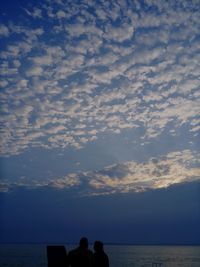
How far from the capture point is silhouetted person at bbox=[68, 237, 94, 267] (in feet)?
25.3

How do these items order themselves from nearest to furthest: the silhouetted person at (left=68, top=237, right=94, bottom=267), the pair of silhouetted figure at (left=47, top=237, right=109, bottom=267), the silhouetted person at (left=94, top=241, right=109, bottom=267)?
1. the pair of silhouetted figure at (left=47, top=237, right=109, bottom=267)
2. the silhouetted person at (left=68, top=237, right=94, bottom=267)
3. the silhouetted person at (left=94, top=241, right=109, bottom=267)

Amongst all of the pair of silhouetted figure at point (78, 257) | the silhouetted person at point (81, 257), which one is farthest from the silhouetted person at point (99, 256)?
the silhouetted person at point (81, 257)

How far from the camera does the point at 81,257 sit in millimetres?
7812

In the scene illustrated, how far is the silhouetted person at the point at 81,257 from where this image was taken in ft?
25.3

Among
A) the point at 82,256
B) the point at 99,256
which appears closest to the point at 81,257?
the point at 82,256

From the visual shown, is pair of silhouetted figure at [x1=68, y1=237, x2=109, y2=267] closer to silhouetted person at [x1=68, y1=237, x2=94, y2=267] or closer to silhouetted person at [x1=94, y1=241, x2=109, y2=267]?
silhouetted person at [x1=68, y1=237, x2=94, y2=267]

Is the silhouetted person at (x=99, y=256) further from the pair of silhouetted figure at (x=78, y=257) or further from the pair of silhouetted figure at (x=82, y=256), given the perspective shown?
the pair of silhouetted figure at (x=82, y=256)

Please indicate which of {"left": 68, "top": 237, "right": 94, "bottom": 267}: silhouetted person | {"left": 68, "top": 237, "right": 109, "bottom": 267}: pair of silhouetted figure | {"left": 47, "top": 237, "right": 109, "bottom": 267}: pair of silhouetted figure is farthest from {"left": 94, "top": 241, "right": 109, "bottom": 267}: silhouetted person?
{"left": 68, "top": 237, "right": 94, "bottom": 267}: silhouetted person

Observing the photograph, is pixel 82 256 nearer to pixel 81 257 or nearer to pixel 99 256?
pixel 81 257

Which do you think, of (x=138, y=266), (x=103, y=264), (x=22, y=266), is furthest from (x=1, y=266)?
(x=103, y=264)

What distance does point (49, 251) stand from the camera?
7141mm

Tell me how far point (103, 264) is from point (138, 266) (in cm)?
8330

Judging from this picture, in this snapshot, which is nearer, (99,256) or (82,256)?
(82,256)

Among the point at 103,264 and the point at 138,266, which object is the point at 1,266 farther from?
the point at 103,264
